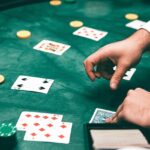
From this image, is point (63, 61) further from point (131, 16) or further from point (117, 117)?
point (131, 16)

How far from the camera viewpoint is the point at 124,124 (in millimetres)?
1419

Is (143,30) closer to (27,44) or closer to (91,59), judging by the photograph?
(91,59)

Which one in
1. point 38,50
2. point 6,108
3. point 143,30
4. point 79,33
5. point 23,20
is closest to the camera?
point 6,108

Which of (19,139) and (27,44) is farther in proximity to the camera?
(27,44)

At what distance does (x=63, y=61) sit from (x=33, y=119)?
626mm

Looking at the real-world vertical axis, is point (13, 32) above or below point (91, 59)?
below

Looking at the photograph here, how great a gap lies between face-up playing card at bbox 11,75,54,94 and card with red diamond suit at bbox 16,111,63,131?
217 mm

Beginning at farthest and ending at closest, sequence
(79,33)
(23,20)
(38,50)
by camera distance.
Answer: (23,20) → (79,33) → (38,50)

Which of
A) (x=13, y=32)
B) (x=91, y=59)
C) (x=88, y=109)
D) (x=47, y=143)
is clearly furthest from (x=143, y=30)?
(x=13, y=32)

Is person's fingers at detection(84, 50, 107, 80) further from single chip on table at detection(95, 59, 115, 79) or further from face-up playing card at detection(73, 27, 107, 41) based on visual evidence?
face-up playing card at detection(73, 27, 107, 41)

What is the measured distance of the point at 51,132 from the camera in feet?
4.97

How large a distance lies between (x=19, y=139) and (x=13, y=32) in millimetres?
1241

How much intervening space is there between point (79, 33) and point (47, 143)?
1.24m

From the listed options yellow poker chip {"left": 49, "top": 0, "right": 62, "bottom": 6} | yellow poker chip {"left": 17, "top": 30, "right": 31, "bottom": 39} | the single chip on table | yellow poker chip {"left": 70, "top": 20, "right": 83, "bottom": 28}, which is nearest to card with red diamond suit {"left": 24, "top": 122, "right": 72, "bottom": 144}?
the single chip on table
